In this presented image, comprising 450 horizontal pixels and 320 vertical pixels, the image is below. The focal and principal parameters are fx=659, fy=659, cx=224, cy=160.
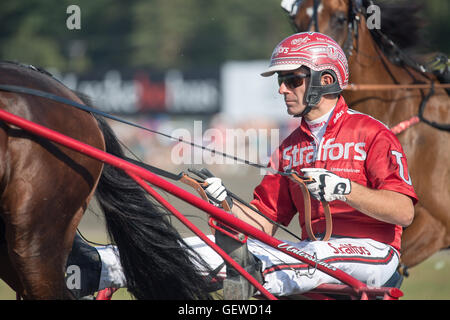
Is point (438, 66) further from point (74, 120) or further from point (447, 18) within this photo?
point (447, 18)

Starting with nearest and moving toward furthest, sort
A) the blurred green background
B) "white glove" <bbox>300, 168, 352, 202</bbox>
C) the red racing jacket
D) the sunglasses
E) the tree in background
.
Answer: "white glove" <bbox>300, 168, 352, 202</bbox>, the red racing jacket, the sunglasses, the blurred green background, the tree in background

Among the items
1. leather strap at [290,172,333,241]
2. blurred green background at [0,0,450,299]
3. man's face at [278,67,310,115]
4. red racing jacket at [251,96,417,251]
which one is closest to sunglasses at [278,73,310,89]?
man's face at [278,67,310,115]

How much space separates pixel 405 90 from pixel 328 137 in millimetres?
1194

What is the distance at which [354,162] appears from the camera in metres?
2.71

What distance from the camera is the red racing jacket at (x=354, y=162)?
262cm

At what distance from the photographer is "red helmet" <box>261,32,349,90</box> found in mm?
2680

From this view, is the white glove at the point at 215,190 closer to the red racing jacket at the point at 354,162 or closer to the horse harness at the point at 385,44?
the red racing jacket at the point at 354,162

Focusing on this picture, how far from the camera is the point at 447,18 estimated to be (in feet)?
59.2

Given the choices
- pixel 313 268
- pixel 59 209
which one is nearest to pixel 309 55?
pixel 313 268

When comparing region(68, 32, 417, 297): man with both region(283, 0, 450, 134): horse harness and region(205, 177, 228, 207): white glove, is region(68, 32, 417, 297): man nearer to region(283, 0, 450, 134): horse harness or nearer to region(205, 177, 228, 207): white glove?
region(205, 177, 228, 207): white glove

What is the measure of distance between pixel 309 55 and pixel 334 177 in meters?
0.55

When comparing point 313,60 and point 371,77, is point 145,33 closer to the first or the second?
point 371,77

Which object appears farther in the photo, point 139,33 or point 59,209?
point 139,33

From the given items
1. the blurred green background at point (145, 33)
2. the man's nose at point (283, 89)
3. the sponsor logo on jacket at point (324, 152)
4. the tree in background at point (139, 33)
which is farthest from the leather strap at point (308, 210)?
the tree in background at point (139, 33)
